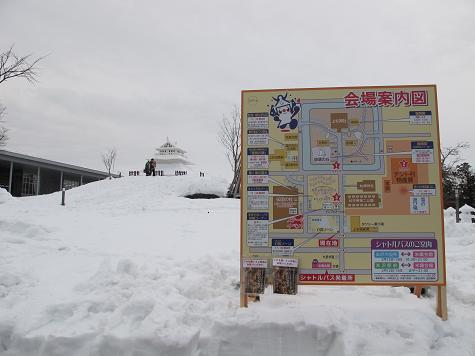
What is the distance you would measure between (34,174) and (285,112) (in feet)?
133

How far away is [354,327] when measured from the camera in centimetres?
416

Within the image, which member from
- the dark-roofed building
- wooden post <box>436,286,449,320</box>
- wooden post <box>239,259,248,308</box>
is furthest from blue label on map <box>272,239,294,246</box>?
the dark-roofed building

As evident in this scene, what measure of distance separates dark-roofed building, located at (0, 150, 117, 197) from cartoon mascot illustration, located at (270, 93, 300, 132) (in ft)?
107

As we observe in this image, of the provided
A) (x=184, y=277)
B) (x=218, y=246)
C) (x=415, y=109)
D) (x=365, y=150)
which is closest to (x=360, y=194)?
(x=365, y=150)

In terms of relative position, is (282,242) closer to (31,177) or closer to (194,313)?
(194,313)

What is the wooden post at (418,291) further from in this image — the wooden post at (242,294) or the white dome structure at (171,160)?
the white dome structure at (171,160)

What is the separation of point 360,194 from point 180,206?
43.1 ft

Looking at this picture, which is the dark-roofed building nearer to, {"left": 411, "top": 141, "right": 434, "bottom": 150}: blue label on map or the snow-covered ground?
the snow-covered ground

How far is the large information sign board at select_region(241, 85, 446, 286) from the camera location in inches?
178

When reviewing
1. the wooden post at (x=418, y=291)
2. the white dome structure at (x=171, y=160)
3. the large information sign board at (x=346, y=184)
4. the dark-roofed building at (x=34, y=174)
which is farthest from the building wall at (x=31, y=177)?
the wooden post at (x=418, y=291)

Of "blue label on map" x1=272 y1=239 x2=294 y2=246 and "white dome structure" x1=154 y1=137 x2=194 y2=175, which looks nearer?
"blue label on map" x1=272 y1=239 x2=294 y2=246

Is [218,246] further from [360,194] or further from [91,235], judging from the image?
[360,194]

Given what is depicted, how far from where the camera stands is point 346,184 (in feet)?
15.2

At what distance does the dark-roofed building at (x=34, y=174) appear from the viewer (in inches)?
1326
